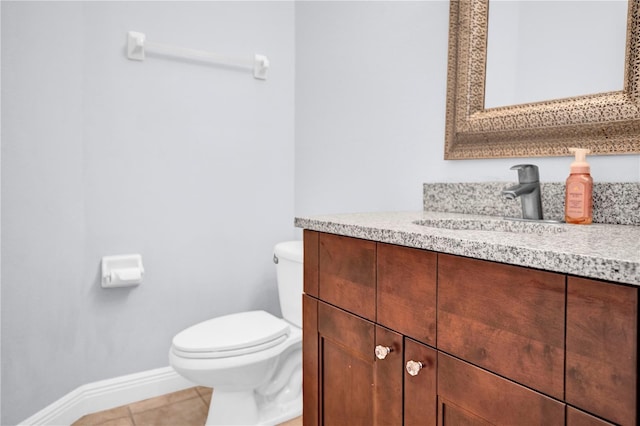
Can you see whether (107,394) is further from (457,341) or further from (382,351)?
(457,341)

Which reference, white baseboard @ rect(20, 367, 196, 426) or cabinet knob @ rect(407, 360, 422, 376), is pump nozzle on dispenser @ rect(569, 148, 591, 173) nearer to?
cabinet knob @ rect(407, 360, 422, 376)

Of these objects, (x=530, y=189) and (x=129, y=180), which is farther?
(x=129, y=180)

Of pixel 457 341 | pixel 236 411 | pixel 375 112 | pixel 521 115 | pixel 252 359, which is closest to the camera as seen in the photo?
pixel 457 341

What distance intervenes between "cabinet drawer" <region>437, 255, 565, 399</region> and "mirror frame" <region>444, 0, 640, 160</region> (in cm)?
60

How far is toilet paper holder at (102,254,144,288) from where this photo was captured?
1798 mm

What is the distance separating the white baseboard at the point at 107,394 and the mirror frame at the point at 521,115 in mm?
1605

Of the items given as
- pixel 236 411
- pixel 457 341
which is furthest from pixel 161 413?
pixel 457 341

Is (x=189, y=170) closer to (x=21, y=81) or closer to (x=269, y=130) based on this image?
(x=269, y=130)

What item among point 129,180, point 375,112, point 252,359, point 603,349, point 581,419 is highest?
point 375,112

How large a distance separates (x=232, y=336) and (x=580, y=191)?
120cm

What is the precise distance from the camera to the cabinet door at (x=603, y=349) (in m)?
0.55

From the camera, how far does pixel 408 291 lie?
87cm

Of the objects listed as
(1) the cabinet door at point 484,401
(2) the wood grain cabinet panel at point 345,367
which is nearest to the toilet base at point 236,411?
(2) the wood grain cabinet panel at point 345,367

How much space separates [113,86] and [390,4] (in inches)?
46.8
